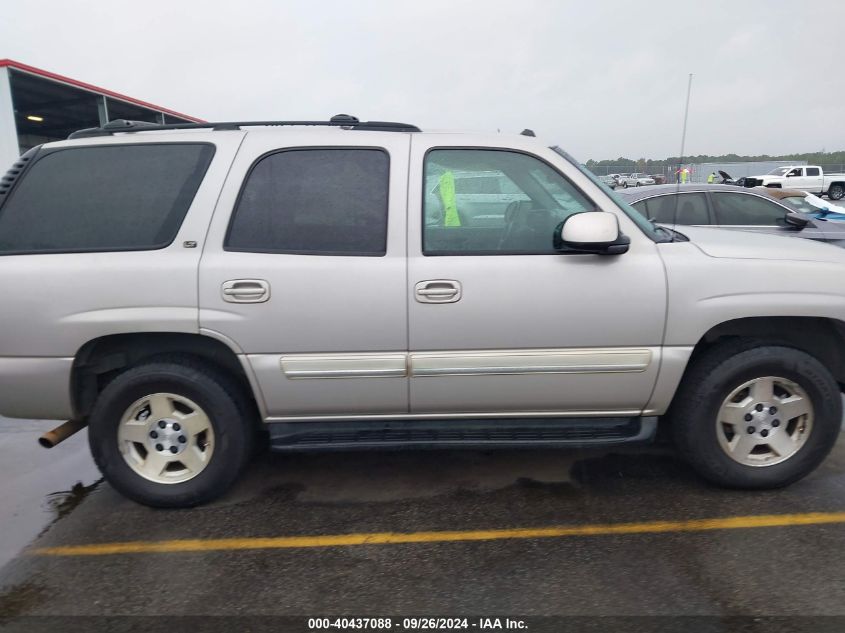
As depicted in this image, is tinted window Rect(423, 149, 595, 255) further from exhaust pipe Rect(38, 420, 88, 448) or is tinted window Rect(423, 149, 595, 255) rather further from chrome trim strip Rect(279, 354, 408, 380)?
exhaust pipe Rect(38, 420, 88, 448)

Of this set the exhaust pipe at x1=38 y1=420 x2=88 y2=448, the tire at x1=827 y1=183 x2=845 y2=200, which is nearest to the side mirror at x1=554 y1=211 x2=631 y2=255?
the exhaust pipe at x1=38 y1=420 x2=88 y2=448

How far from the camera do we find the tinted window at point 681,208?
7.26 meters

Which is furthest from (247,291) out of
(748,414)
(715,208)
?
(715,208)

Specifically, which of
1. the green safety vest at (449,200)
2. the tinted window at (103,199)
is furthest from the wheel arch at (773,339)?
the tinted window at (103,199)

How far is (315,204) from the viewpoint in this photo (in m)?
3.27

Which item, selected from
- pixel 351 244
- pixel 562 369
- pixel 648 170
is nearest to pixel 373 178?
pixel 351 244

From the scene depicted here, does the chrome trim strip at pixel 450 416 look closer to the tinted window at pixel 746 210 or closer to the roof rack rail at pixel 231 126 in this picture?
the roof rack rail at pixel 231 126

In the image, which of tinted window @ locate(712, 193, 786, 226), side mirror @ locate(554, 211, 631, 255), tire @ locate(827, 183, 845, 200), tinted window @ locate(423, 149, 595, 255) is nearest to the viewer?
side mirror @ locate(554, 211, 631, 255)

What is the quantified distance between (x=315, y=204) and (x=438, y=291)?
776 millimetres

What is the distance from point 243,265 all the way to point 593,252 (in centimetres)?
170

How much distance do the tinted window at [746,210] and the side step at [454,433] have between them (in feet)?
16.1

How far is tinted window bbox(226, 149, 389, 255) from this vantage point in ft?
10.5

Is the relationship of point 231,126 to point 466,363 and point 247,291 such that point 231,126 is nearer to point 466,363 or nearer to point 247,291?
point 247,291

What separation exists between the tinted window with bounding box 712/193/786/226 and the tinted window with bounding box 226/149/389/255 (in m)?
5.46
